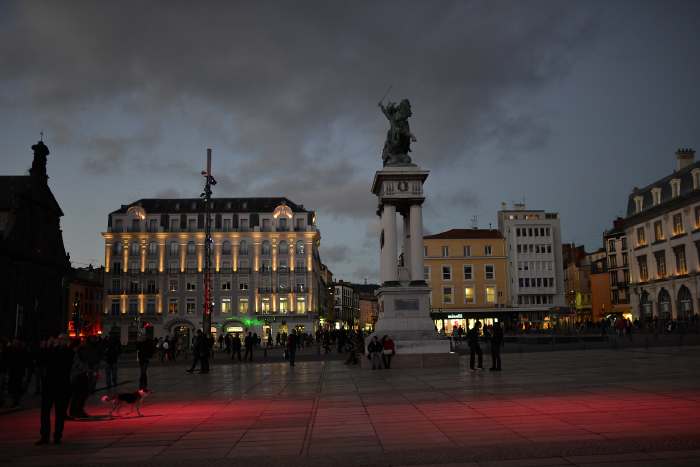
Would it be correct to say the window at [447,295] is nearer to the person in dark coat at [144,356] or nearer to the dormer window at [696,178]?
the dormer window at [696,178]

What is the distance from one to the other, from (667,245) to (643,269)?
6.88 meters

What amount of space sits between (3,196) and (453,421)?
175 ft

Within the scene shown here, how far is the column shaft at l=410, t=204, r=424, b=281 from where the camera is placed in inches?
1065

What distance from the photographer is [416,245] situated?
27219 mm

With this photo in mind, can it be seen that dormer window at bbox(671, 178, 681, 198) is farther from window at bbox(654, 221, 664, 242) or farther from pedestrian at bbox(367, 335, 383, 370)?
pedestrian at bbox(367, 335, 383, 370)

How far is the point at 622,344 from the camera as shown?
1624 inches

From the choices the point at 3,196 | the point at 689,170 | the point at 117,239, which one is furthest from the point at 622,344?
the point at 117,239

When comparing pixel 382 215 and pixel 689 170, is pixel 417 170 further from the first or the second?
pixel 689 170

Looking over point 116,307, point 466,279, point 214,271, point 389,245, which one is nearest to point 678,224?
point 466,279

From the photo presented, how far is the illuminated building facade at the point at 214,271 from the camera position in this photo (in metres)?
94.1

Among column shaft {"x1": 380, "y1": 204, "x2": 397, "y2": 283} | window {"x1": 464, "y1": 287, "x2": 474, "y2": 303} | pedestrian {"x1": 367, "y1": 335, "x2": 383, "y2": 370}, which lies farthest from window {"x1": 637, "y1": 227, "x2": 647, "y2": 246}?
pedestrian {"x1": 367, "y1": 335, "x2": 383, "y2": 370}

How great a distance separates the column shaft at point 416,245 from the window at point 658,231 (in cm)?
4942

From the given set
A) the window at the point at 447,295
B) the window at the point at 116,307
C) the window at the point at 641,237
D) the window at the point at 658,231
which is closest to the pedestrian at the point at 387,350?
the window at the point at 658,231

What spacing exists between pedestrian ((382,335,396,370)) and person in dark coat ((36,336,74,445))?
50.8ft
